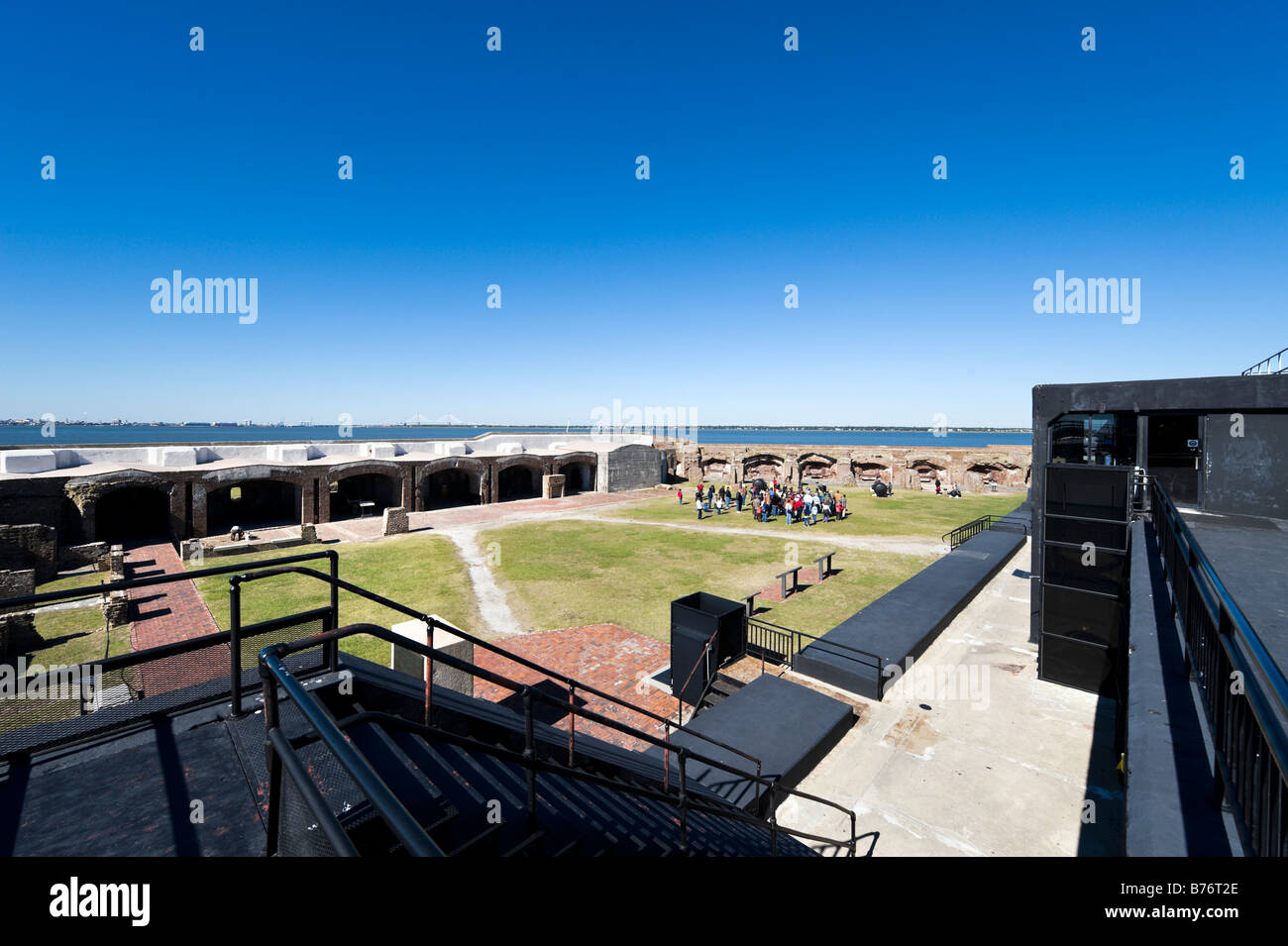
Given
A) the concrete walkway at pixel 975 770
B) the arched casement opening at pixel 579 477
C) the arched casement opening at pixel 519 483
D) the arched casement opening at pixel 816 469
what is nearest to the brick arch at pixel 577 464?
the arched casement opening at pixel 579 477

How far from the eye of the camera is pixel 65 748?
12.3 feet

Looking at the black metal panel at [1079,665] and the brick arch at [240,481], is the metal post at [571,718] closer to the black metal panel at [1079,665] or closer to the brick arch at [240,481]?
the black metal panel at [1079,665]

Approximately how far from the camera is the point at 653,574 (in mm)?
19453

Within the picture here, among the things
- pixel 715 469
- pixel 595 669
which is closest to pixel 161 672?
pixel 595 669

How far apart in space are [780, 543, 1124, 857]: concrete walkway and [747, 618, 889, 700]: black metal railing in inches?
25.1

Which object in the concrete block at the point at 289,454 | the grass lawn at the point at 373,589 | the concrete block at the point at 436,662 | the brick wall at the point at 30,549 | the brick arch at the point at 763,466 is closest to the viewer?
the concrete block at the point at 436,662

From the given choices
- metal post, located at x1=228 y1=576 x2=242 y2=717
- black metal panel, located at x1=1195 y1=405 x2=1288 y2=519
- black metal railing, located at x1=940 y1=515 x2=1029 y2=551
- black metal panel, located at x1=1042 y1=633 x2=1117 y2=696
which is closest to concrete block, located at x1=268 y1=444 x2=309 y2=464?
metal post, located at x1=228 y1=576 x2=242 y2=717

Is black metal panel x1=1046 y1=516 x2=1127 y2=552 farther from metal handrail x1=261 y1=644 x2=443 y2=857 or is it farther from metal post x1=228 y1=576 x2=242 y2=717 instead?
metal post x1=228 y1=576 x2=242 y2=717

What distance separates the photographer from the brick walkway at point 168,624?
20.1 ft

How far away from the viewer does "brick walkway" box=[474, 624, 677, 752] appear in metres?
9.88

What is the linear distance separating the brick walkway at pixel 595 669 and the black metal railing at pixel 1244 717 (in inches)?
287
